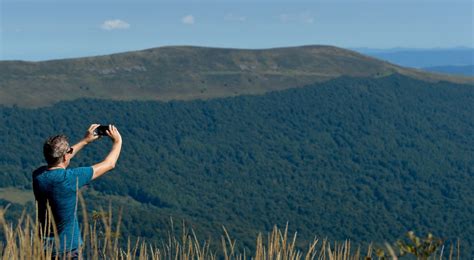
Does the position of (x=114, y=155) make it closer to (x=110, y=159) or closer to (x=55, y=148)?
(x=110, y=159)

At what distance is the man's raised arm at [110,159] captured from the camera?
21.2 ft

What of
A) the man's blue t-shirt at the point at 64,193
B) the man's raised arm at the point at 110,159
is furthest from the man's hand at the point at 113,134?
the man's blue t-shirt at the point at 64,193

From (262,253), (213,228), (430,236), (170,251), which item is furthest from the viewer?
(213,228)

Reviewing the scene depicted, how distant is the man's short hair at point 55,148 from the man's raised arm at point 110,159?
278 millimetres

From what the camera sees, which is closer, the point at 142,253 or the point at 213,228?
the point at 142,253

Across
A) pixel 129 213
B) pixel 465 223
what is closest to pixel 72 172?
pixel 129 213

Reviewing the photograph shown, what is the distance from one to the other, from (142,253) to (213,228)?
160271 millimetres

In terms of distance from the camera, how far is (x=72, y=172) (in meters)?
6.46

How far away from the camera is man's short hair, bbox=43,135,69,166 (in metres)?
6.34

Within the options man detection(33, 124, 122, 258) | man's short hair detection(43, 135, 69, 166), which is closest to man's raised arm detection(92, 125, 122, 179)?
man detection(33, 124, 122, 258)

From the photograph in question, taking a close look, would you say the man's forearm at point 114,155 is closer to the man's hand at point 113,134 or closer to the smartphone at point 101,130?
the man's hand at point 113,134

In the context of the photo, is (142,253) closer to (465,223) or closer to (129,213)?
(129,213)

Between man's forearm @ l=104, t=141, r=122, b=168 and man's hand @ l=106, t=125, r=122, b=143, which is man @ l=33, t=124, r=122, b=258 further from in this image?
man's hand @ l=106, t=125, r=122, b=143

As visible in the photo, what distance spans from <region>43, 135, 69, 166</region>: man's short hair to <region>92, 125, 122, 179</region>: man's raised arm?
278mm
